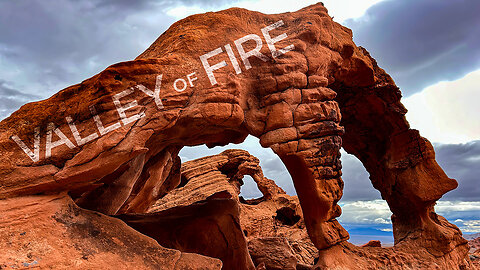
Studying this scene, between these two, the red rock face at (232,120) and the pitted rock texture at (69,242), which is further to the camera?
the red rock face at (232,120)

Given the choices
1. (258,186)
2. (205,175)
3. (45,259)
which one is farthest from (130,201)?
(258,186)

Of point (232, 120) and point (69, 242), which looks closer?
point (69, 242)

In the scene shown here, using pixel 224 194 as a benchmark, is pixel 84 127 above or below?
above

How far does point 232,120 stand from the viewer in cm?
405

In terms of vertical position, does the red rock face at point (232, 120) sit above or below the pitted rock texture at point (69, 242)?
above

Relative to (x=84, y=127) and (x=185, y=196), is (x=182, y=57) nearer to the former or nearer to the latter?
(x=84, y=127)

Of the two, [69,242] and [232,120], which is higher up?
[232,120]

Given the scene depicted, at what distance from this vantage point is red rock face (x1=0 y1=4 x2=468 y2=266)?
327 cm

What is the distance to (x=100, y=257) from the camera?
276cm

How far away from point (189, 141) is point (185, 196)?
6084 millimetres

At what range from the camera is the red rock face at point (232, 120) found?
3268 millimetres

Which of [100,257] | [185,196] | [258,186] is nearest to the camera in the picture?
[100,257]

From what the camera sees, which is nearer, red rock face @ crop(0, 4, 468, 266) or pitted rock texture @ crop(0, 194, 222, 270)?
pitted rock texture @ crop(0, 194, 222, 270)

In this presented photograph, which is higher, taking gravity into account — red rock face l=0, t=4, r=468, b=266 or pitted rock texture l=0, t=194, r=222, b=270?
red rock face l=0, t=4, r=468, b=266
